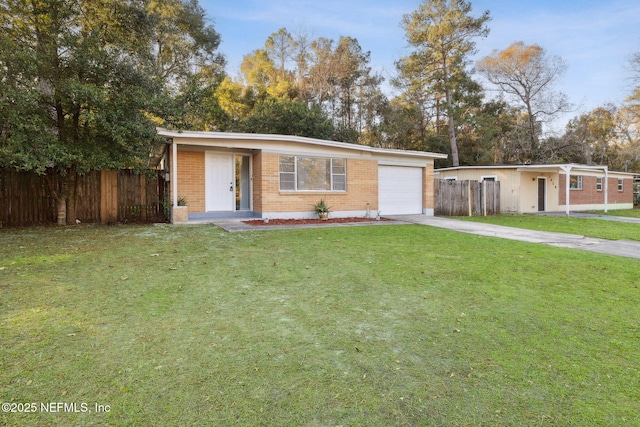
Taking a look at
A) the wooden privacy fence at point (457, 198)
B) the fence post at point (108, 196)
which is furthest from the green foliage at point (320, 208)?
the fence post at point (108, 196)

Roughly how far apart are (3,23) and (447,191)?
16762 mm

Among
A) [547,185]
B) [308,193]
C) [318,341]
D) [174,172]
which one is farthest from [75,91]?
[547,185]

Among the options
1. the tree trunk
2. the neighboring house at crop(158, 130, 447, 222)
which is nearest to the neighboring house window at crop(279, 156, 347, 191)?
the neighboring house at crop(158, 130, 447, 222)

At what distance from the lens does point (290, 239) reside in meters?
7.81

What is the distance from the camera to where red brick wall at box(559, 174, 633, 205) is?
68.7 ft

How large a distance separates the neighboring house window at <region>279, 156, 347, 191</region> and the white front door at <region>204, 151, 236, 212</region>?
1872 millimetres

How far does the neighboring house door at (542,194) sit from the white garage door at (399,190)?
9.65 metres

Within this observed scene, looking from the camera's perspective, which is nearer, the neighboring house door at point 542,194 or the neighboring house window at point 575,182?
the neighboring house door at point 542,194

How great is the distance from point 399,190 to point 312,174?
4.54 m

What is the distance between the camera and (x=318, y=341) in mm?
2754

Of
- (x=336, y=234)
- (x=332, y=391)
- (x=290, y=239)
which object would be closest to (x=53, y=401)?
(x=332, y=391)

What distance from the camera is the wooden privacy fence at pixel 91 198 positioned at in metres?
10.0

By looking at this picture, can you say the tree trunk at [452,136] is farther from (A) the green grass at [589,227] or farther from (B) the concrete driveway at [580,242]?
(B) the concrete driveway at [580,242]

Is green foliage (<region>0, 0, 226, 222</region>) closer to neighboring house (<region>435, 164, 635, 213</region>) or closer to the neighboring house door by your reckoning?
neighboring house (<region>435, 164, 635, 213</region>)
